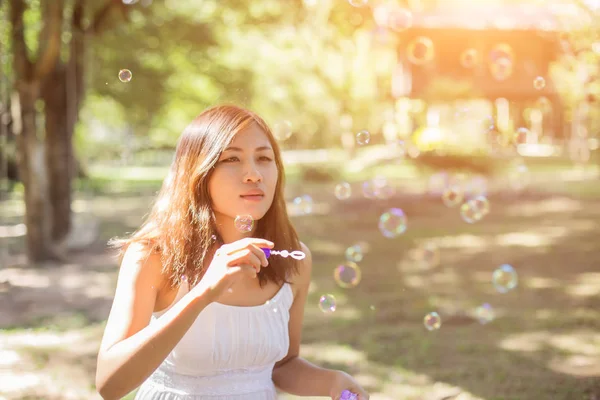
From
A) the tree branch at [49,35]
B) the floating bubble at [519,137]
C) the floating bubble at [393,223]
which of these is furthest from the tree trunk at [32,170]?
the floating bubble at [519,137]

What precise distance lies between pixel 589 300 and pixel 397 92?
23061mm

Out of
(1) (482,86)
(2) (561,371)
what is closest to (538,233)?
(2) (561,371)

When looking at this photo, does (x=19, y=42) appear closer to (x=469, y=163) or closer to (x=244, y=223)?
(x=244, y=223)

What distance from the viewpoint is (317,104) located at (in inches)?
1222

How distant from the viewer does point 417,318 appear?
625 centimetres

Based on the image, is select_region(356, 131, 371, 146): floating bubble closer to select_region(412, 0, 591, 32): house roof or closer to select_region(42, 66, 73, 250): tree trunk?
select_region(42, 66, 73, 250): tree trunk

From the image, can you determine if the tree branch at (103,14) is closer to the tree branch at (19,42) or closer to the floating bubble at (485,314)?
the tree branch at (19,42)

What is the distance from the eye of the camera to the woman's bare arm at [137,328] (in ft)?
5.51

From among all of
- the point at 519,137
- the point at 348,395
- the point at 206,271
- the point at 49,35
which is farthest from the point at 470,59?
the point at 49,35

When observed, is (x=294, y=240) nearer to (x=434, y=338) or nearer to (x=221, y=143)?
(x=221, y=143)

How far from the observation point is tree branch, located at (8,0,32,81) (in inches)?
332

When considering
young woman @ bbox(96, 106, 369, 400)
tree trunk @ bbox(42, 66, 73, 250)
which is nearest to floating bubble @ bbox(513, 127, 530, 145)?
young woman @ bbox(96, 106, 369, 400)

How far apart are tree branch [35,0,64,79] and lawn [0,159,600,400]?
257 centimetres

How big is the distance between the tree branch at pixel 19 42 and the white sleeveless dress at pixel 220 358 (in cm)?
739
